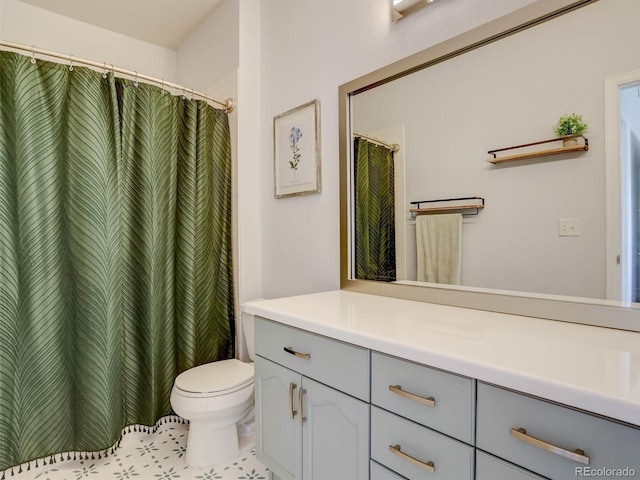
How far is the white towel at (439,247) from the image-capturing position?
1259mm

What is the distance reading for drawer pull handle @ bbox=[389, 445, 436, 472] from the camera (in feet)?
2.65

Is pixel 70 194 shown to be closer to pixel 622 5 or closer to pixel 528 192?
pixel 528 192

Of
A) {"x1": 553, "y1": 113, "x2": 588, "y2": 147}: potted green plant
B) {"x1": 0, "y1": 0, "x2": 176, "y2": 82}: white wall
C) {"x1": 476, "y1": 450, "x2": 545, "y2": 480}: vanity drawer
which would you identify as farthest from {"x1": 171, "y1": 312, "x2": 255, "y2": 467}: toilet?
{"x1": 0, "y1": 0, "x2": 176, "y2": 82}: white wall

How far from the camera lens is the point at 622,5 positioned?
3.06 ft

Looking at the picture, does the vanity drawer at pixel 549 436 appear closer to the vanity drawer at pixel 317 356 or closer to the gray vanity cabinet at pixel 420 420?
the gray vanity cabinet at pixel 420 420

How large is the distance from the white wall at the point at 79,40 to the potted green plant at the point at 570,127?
278cm

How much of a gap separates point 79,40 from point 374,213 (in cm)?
242

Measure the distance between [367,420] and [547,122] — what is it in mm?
1007

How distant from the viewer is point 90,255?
63.7 inches

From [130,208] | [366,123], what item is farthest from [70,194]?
[366,123]

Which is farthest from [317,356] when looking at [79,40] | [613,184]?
[79,40]

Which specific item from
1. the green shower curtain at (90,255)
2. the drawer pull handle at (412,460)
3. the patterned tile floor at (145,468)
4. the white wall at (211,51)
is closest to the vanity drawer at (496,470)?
the drawer pull handle at (412,460)

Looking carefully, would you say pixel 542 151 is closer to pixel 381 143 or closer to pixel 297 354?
pixel 381 143

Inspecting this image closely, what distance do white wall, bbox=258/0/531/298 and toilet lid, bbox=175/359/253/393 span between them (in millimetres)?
456
